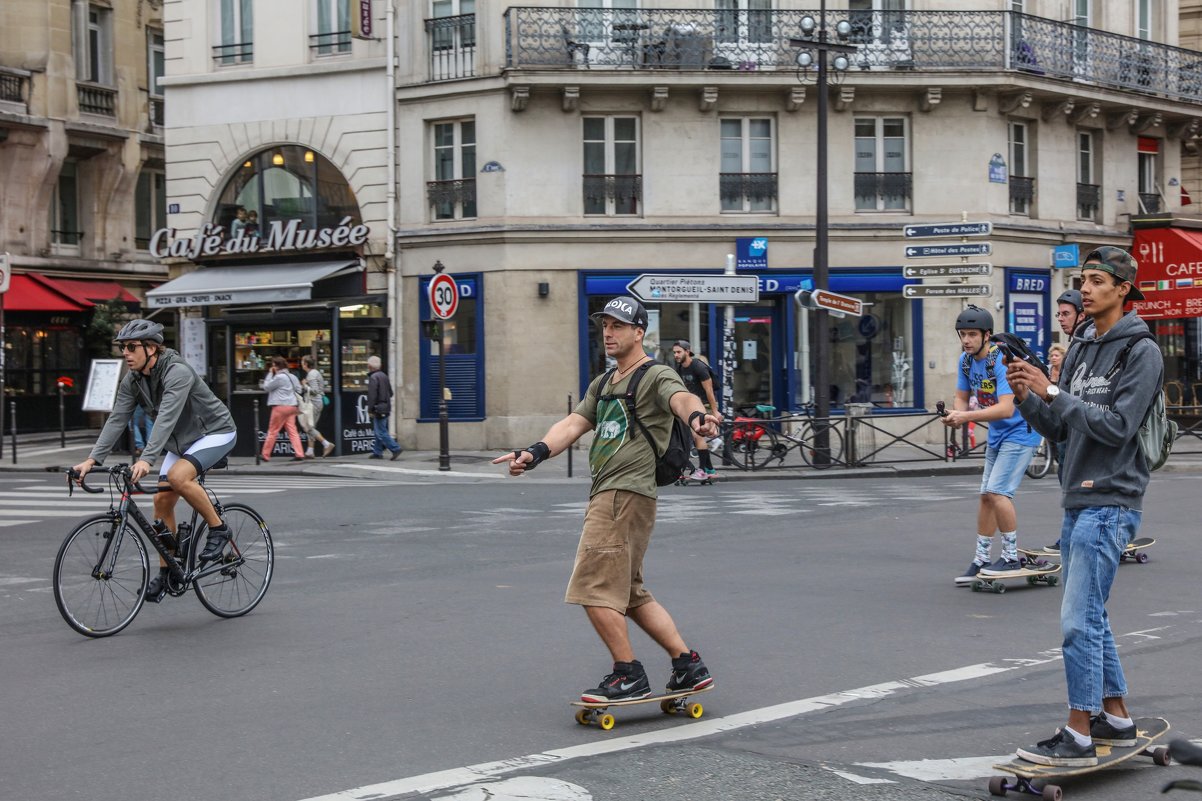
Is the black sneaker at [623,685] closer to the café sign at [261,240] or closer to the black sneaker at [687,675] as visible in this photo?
the black sneaker at [687,675]

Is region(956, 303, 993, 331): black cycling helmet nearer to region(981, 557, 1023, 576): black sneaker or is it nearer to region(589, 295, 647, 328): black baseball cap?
region(981, 557, 1023, 576): black sneaker

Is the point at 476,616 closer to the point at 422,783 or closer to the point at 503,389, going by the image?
the point at 422,783

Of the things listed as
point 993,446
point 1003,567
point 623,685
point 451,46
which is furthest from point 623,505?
point 451,46

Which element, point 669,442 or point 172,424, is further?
point 172,424

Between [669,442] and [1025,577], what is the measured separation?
465 cm

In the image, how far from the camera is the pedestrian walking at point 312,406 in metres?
25.3

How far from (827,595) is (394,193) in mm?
19631

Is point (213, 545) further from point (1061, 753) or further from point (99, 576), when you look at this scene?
point (1061, 753)

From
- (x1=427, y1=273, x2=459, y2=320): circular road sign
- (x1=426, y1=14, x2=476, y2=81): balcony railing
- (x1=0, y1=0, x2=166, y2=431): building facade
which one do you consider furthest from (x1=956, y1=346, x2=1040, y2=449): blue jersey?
(x1=0, y1=0, x2=166, y2=431): building facade

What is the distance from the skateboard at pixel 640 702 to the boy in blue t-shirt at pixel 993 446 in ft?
13.1

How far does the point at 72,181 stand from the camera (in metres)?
35.6

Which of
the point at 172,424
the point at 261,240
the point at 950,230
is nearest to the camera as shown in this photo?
the point at 172,424

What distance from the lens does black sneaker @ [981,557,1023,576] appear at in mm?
9766

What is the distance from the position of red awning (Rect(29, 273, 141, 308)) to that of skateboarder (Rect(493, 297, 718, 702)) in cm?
2819
